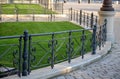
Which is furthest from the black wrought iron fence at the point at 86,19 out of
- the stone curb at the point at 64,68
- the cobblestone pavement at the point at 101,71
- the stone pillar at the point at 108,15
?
the stone curb at the point at 64,68

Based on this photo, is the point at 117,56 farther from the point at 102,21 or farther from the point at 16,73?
the point at 16,73

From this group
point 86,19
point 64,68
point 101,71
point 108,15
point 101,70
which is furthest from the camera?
point 86,19

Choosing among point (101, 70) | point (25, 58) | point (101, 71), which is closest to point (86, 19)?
point (101, 70)

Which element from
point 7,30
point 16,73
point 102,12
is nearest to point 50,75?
point 16,73

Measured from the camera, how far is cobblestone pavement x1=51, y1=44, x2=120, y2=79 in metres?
8.72

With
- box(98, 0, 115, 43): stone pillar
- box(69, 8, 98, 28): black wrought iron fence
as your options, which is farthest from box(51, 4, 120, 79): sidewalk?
box(69, 8, 98, 28): black wrought iron fence

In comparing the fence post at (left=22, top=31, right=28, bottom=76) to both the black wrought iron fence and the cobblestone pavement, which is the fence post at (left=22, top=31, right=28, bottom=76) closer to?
the cobblestone pavement

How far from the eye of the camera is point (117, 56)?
12375 millimetres

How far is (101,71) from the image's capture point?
9477 mm

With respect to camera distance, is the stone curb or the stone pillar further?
the stone pillar

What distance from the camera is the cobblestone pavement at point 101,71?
8.72 meters

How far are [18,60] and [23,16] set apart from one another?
19674 millimetres

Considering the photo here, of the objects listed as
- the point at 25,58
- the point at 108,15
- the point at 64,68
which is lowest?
the point at 64,68

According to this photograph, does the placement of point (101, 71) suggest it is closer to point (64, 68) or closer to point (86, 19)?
point (64, 68)
